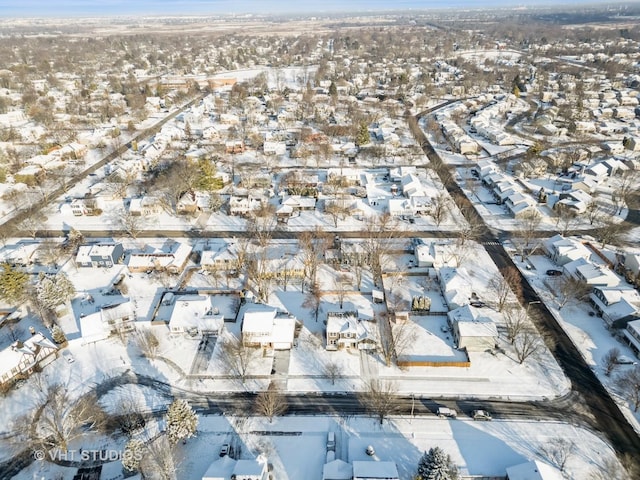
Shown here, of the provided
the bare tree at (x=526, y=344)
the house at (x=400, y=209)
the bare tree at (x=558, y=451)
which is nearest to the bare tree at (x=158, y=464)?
the bare tree at (x=558, y=451)

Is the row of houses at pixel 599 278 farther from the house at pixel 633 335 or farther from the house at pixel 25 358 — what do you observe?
the house at pixel 25 358

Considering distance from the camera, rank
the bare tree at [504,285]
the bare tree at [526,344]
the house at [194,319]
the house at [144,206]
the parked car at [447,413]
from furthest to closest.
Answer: the house at [144,206]
the bare tree at [504,285]
the house at [194,319]
the bare tree at [526,344]
the parked car at [447,413]

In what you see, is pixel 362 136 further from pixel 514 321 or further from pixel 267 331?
pixel 267 331

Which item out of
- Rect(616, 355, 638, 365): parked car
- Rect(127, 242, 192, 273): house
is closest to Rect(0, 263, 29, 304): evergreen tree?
Rect(127, 242, 192, 273): house

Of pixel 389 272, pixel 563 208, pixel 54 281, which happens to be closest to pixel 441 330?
pixel 389 272

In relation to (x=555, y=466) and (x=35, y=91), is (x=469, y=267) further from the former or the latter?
(x=35, y=91)

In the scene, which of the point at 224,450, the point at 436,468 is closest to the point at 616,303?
the point at 436,468

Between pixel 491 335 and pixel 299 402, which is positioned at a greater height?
pixel 491 335
